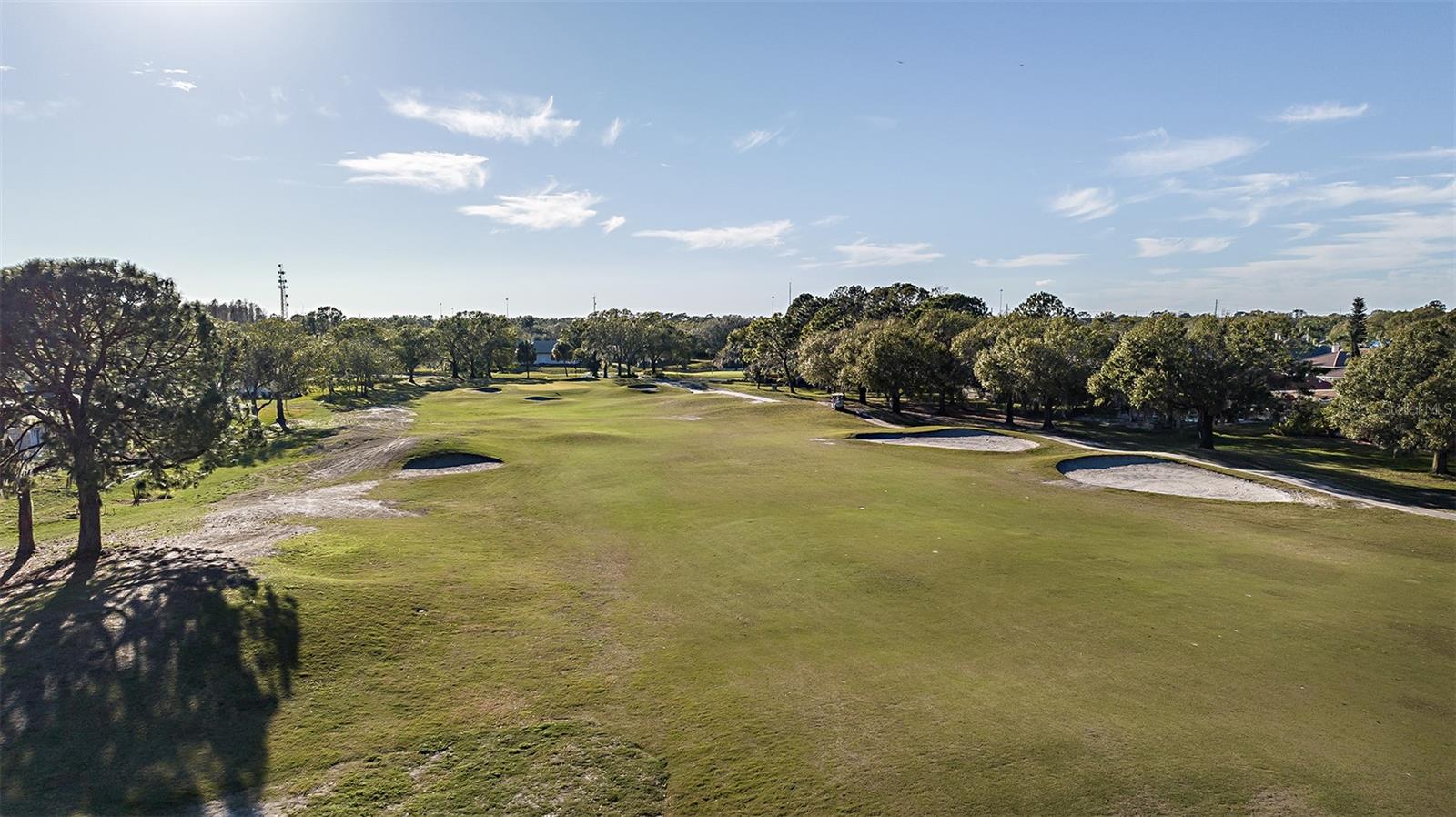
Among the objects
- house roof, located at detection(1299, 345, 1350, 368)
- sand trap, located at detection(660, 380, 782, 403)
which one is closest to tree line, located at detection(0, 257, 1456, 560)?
house roof, located at detection(1299, 345, 1350, 368)

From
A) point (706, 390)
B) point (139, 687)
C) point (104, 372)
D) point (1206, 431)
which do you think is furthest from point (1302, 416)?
point (104, 372)

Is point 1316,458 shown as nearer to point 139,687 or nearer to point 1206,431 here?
point 1206,431

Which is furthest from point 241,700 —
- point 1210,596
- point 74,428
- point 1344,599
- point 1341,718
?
point 1344,599

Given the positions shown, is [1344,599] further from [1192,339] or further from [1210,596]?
[1192,339]

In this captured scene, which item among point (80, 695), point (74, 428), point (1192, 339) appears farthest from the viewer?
point (1192, 339)

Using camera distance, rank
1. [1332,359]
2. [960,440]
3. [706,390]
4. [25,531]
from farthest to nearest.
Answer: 1. [1332,359]
2. [706,390]
3. [960,440]
4. [25,531]
